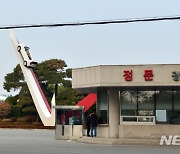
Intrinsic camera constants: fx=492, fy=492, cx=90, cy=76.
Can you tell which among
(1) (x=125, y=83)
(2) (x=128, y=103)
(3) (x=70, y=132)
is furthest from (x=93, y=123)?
(1) (x=125, y=83)

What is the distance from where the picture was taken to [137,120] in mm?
30797

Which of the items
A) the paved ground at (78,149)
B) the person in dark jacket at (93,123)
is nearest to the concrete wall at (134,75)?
the person in dark jacket at (93,123)

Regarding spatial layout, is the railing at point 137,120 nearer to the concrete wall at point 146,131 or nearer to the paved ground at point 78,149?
the concrete wall at point 146,131

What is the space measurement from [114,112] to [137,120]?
1545 millimetres

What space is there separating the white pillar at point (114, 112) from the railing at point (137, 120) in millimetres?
383

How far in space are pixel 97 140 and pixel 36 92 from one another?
39.3 metres

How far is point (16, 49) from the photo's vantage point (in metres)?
69.6

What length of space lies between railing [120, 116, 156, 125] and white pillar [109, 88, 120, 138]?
38cm

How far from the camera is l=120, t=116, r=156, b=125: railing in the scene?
30547 millimetres

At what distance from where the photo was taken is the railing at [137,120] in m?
30.5

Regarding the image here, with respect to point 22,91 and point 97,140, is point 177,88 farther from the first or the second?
point 22,91

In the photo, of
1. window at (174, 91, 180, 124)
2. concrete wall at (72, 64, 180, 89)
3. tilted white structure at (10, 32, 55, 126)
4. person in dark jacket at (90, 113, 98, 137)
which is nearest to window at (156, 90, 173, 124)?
window at (174, 91, 180, 124)

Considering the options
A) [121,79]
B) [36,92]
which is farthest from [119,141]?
[36,92]

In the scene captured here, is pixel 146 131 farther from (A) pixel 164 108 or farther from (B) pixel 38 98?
(B) pixel 38 98
